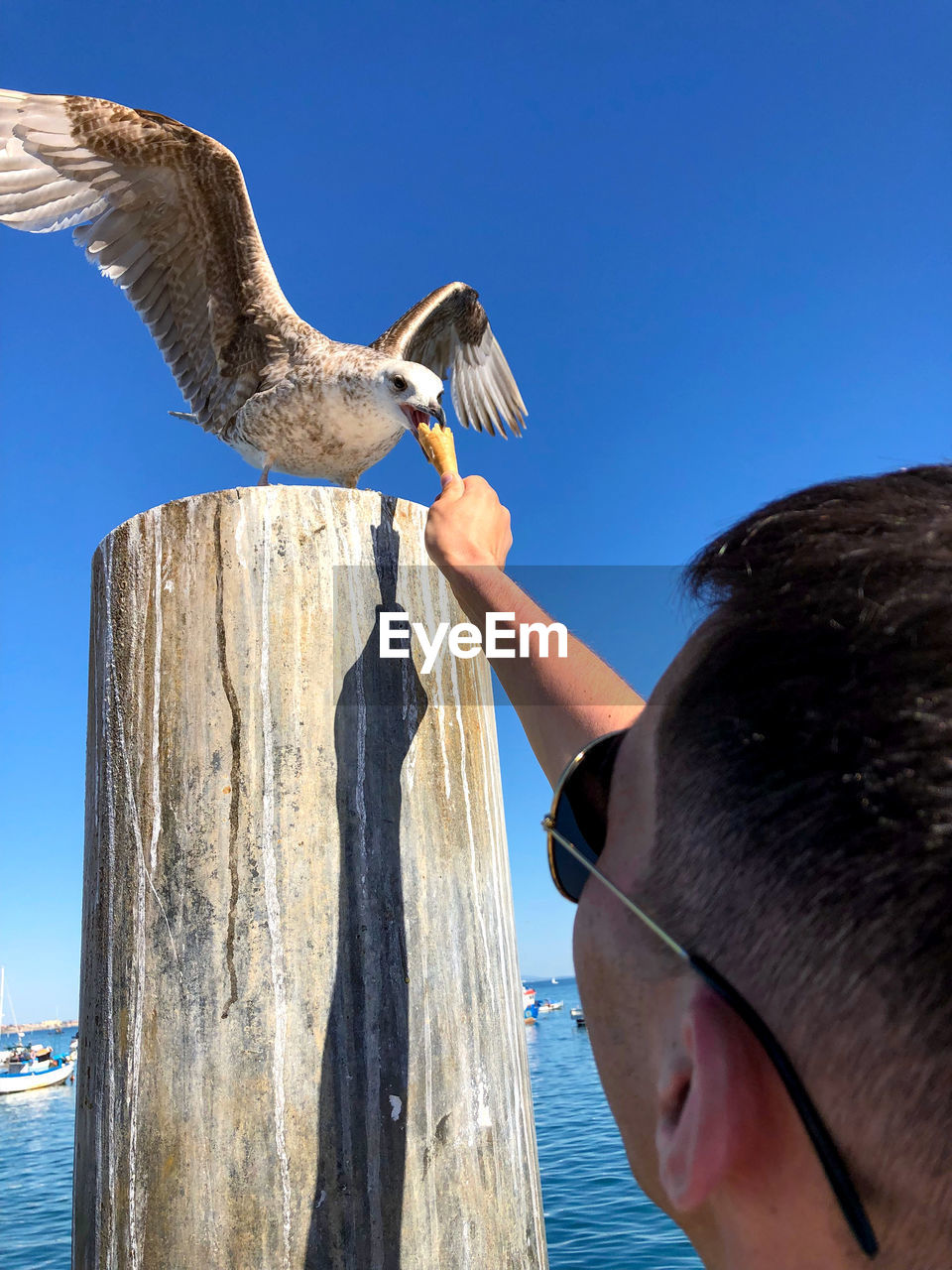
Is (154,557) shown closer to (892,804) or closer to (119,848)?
(119,848)

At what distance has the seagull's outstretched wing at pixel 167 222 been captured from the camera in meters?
4.71

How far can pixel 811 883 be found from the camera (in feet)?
2.14

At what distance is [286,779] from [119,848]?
403mm

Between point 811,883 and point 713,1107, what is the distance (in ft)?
0.55

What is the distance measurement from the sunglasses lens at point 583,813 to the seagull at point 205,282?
3691 mm

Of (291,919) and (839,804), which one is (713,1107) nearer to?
(839,804)

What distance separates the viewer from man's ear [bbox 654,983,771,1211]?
639 millimetres

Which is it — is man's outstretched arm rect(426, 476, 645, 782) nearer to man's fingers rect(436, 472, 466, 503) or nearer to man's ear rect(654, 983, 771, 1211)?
man's fingers rect(436, 472, 466, 503)

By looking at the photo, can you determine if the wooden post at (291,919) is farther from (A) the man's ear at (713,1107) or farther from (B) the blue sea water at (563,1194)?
(B) the blue sea water at (563,1194)

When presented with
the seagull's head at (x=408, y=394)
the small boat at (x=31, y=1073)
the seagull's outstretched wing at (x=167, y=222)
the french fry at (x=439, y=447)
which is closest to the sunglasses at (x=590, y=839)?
the french fry at (x=439, y=447)

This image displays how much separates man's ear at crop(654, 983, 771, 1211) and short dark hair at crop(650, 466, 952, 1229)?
0.09 feet

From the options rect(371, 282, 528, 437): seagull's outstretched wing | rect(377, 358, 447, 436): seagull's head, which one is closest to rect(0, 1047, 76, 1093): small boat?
rect(371, 282, 528, 437): seagull's outstretched wing

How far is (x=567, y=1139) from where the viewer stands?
17.7 metres

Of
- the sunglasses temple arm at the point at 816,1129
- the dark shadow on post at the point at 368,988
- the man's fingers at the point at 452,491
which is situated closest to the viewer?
the sunglasses temple arm at the point at 816,1129
